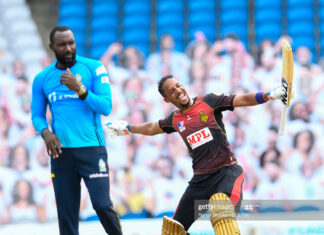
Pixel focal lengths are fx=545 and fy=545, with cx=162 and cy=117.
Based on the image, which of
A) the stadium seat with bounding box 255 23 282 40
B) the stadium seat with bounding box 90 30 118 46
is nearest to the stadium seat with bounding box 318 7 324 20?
the stadium seat with bounding box 255 23 282 40

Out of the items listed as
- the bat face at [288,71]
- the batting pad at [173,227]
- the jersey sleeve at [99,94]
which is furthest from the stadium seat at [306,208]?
the jersey sleeve at [99,94]

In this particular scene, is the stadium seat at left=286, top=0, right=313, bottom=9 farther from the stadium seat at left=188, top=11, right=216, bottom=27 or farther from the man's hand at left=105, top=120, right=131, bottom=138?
the man's hand at left=105, top=120, right=131, bottom=138

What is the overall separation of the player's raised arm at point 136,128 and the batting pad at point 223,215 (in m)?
0.92

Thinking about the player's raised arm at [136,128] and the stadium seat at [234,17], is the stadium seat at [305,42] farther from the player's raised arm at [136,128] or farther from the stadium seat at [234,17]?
the player's raised arm at [136,128]

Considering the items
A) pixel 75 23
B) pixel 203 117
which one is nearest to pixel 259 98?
pixel 203 117

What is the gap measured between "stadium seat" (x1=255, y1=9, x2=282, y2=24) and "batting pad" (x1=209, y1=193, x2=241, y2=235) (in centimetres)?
820

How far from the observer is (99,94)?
4.57 metres

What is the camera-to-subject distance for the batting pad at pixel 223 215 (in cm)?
414

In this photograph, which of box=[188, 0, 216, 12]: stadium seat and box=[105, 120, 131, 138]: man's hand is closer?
box=[105, 120, 131, 138]: man's hand

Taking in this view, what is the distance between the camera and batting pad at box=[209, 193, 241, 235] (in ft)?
13.6

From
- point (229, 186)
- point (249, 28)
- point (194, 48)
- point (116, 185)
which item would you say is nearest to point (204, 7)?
point (249, 28)

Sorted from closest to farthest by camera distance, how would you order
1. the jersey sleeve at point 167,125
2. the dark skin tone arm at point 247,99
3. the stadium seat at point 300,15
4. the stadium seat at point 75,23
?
the dark skin tone arm at point 247,99 → the jersey sleeve at point 167,125 → the stadium seat at point 300,15 → the stadium seat at point 75,23

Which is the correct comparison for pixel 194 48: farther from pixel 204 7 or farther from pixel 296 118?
pixel 204 7

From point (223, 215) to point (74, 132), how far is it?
1.39 meters
